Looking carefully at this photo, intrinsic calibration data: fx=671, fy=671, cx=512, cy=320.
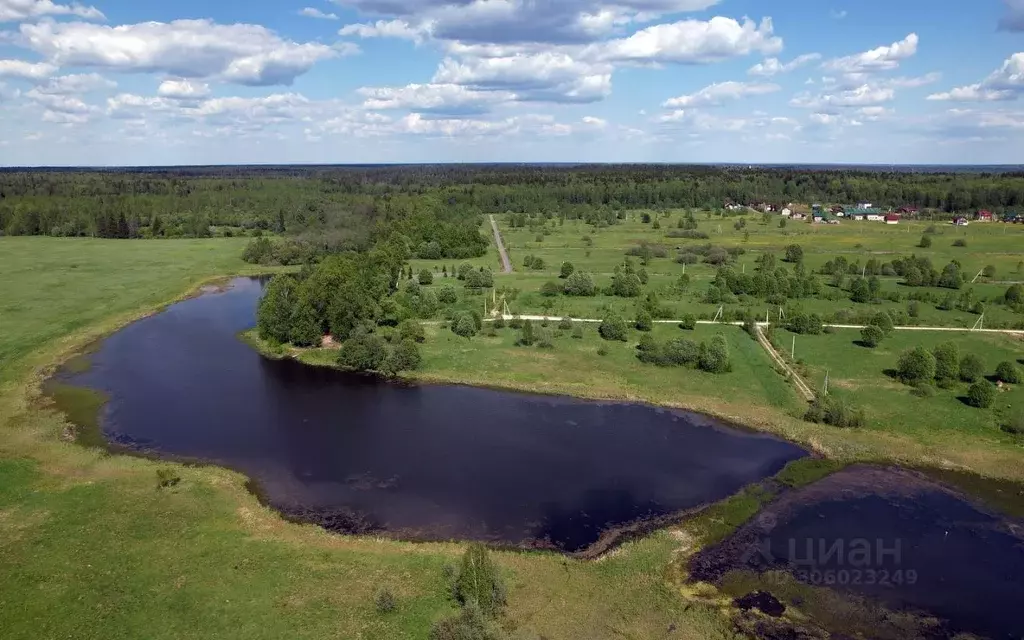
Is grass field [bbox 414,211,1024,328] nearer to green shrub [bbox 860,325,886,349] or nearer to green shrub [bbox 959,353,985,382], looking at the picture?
green shrub [bbox 860,325,886,349]

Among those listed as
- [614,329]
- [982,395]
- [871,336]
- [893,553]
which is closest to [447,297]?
[614,329]

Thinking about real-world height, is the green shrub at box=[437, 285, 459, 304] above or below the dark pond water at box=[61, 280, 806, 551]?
above

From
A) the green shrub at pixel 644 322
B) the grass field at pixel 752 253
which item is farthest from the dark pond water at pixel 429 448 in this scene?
the grass field at pixel 752 253

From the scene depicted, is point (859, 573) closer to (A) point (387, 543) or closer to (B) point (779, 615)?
(B) point (779, 615)

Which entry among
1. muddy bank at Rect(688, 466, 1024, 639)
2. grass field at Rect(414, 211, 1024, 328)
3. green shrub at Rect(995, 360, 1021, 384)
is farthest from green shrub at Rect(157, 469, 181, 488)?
green shrub at Rect(995, 360, 1021, 384)

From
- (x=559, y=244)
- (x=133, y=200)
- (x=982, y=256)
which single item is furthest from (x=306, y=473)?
(x=133, y=200)

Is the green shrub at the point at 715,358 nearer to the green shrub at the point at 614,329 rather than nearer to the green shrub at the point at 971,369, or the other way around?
the green shrub at the point at 614,329
